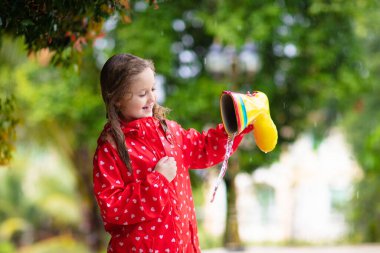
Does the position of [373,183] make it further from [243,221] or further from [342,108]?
[243,221]

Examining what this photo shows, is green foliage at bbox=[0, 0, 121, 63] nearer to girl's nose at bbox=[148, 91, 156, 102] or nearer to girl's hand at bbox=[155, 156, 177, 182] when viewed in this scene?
girl's nose at bbox=[148, 91, 156, 102]

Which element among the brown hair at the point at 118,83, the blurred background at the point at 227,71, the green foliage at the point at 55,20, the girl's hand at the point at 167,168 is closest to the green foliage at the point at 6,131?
the green foliage at the point at 55,20

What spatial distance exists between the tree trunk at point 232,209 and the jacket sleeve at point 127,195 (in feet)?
23.7

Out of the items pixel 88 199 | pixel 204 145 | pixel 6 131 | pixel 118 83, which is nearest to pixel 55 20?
pixel 118 83

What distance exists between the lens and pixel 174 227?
2758 mm

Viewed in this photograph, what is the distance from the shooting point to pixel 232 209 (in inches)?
407

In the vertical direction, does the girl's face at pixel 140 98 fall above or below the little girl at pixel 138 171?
above

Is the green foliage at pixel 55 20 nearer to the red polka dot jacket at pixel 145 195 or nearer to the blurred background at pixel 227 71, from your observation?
the red polka dot jacket at pixel 145 195

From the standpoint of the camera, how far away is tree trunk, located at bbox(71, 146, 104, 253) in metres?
13.8

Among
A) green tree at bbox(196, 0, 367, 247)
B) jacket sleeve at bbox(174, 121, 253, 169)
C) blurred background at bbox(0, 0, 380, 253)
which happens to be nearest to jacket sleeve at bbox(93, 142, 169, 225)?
jacket sleeve at bbox(174, 121, 253, 169)

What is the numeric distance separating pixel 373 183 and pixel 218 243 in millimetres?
3155

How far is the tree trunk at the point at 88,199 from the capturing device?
13836mm

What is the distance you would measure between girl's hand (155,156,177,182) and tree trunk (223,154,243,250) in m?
7.19

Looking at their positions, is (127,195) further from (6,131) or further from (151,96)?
(6,131)
